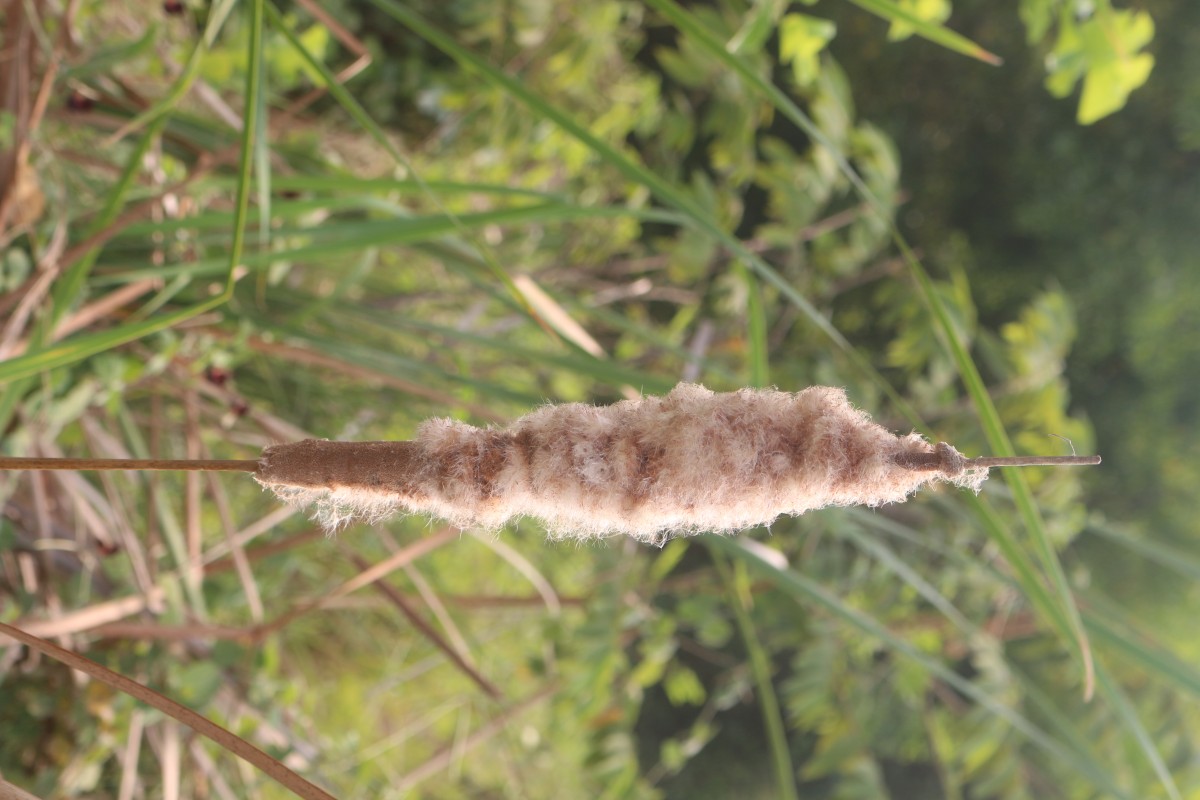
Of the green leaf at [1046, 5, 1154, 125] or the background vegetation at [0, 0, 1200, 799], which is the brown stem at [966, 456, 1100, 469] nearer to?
the background vegetation at [0, 0, 1200, 799]

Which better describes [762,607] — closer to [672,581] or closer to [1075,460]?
[672,581]

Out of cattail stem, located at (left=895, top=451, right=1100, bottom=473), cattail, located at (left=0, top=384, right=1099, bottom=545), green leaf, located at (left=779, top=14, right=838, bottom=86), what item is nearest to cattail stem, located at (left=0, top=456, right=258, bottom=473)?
cattail, located at (left=0, top=384, right=1099, bottom=545)

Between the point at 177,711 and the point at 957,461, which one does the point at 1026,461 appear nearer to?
the point at 957,461

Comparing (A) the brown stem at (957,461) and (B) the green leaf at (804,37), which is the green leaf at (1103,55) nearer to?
(B) the green leaf at (804,37)

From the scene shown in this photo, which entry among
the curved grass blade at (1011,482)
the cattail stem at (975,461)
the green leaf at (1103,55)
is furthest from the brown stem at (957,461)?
the green leaf at (1103,55)

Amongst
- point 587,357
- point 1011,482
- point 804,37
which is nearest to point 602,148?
point 587,357
